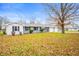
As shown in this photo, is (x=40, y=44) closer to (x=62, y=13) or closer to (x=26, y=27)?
(x=26, y=27)

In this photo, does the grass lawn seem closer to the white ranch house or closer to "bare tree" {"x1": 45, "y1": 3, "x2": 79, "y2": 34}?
the white ranch house

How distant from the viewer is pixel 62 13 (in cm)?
433

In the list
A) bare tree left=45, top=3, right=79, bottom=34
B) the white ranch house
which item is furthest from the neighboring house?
bare tree left=45, top=3, right=79, bottom=34

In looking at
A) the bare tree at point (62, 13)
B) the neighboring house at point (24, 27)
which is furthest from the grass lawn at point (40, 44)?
the bare tree at point (62, 13)

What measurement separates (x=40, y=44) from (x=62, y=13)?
0.64 meters

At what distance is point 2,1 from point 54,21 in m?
0.93

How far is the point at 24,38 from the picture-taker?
4.34 meters

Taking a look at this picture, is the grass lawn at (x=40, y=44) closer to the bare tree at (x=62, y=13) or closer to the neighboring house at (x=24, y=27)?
the neighboring house at (x=24, y=27)

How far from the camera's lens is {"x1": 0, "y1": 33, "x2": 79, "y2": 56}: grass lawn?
423 cm

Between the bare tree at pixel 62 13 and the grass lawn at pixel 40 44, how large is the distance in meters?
0.19

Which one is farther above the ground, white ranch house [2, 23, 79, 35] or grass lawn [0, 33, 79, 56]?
white ranch house [2, 23, 79, 35]

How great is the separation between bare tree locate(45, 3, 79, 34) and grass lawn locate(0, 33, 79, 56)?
0.62 ft

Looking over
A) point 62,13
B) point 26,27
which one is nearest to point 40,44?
point 26,27

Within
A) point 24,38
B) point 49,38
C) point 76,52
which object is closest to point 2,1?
point 24,38
